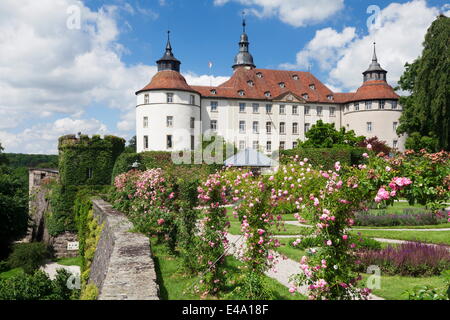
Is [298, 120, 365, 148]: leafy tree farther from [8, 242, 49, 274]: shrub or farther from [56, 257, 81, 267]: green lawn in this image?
[8, 242, 49, 274]: shrub

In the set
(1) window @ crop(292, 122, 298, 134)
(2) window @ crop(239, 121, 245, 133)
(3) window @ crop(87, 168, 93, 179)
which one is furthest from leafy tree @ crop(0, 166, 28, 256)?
(1) window @ crop(292, 122, 298, 134)

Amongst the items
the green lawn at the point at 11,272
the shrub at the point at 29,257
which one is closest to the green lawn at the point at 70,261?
the shrub at the point at 29,257

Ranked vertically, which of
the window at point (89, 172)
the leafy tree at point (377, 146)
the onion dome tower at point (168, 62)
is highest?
the onion dome tower at point (168, 62)

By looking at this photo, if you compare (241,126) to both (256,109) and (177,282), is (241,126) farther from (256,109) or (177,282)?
(177,282)

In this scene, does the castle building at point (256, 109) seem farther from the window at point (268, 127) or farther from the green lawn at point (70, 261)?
the green lawn at point (70, 261)

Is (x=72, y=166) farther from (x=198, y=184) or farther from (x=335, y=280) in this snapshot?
(x=335, y=280)

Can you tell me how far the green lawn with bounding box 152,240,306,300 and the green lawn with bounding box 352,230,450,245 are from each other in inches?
272

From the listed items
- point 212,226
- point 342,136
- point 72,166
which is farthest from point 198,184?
point 342,136

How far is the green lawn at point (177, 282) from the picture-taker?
6519 mm

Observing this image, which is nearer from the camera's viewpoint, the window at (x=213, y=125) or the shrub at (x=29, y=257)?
the shrub at (x=29, y=257)

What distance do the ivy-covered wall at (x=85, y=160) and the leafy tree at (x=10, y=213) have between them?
10.8 ft
